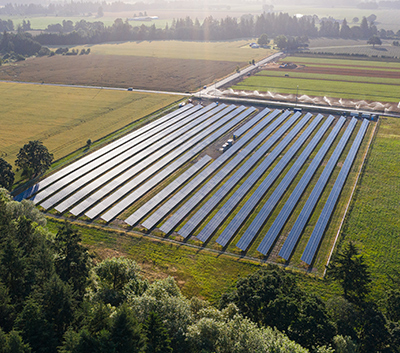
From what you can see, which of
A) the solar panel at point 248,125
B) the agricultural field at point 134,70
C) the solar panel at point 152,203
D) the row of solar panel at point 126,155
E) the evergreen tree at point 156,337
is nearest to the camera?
the evergreen tree at point 156,337

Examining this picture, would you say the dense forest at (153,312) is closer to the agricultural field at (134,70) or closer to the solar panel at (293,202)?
the solar panel at (293,202)

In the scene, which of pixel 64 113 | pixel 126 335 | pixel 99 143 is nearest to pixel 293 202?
pixel 126 335

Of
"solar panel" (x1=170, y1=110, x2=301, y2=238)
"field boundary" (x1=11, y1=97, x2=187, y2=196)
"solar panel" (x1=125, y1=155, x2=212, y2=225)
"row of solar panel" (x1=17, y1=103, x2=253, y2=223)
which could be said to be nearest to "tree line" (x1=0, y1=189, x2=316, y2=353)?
Answer: "solar panel" (x1=170, y1=110, x2=301, y2=238)

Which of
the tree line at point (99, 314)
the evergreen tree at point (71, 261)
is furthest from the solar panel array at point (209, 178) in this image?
the tree line at point (99, 314)

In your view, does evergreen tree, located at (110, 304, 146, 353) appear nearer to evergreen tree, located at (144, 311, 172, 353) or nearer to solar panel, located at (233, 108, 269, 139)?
evergreen tree, located at (144, 311, 172, 353)

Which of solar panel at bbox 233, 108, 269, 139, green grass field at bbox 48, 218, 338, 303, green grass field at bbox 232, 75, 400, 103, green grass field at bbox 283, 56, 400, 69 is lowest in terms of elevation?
green grass field at bbox 48, 218, 338, 303
